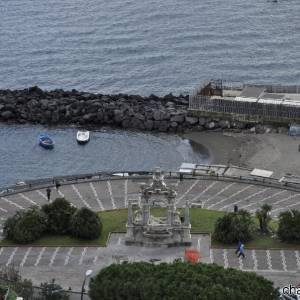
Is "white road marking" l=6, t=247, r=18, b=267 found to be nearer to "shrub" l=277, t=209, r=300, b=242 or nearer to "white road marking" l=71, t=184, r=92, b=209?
"white road marking" l=71, t=184, r=92, b=209

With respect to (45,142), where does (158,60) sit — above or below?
above

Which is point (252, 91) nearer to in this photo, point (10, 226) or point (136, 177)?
point (136, 177)

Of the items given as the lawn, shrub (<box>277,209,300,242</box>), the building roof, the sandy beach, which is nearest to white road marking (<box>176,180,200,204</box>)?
the lawn

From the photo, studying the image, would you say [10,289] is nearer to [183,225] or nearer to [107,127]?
[183,225]

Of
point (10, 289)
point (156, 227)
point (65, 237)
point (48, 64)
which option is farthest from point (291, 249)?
point (48, 64)

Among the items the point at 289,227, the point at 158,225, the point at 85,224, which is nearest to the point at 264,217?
the point at 289,227

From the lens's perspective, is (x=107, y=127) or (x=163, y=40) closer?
(x=107, y=127)

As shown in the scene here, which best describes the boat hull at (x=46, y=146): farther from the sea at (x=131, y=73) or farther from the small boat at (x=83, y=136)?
the small boat at (x=83, y=136)
